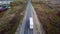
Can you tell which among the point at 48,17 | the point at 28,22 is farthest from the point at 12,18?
the point at 48,17

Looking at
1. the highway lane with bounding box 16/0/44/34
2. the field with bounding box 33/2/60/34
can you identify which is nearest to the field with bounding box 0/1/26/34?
the highway lane with bounding box 16/0/44/34

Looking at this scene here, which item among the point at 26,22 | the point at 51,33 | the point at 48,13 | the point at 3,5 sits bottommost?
the point at 51,33

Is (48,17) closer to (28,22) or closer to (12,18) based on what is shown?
(28,22)

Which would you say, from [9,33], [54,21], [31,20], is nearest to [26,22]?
[31,20]

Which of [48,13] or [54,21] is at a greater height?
[48,13]

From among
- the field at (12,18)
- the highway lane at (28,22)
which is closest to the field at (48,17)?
the highway lane at (28,22)

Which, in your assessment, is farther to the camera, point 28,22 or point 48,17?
point 48,17

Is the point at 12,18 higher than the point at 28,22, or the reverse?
the point at 12,18

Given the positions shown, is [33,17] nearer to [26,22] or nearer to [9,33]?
[26,22]

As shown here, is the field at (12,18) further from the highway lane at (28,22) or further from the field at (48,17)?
the field at (48,17)

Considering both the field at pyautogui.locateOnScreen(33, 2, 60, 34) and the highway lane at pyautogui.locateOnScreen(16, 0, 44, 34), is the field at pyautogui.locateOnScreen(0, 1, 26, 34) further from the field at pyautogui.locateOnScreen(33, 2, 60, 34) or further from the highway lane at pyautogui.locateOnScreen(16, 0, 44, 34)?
the field at pyautogui.locateOnScreen(33, 2, 60, 34)

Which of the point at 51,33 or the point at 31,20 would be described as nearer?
the point at 51,33
